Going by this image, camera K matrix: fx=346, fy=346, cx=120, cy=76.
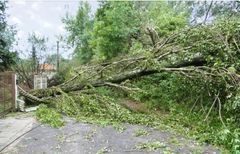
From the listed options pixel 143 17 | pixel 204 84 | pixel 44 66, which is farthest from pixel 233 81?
pixel 44 66


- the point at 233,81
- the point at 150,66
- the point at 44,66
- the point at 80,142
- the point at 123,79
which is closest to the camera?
the point at 80,142

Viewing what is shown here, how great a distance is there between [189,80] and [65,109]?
3080 mm

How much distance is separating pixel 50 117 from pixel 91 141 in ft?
6.46

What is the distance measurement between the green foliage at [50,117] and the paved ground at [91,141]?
217 millimetres

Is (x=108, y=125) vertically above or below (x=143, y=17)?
below

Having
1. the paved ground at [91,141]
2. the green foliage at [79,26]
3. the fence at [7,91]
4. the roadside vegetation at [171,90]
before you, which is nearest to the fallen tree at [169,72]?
the roadside vegetation at [171,90]

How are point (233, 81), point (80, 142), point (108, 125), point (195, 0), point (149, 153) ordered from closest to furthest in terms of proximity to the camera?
1. point (149, 153)
2. point (80, 142)
3. point (233, 81)
4. point (108, 125)
5. point (195, 0)

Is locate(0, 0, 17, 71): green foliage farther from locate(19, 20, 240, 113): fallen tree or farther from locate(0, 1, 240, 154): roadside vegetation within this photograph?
locate(0, 1, 240, 154): roadside vegetation

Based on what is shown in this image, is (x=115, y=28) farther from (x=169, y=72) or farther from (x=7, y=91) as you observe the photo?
(x=7, y=91)

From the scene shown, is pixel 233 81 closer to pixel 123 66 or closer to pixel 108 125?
pixel 108 125

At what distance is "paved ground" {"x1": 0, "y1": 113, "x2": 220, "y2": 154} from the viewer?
5.66m

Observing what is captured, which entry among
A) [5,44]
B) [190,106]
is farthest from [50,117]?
[5,44]

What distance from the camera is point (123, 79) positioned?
30.9ft

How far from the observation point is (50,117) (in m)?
7.82
